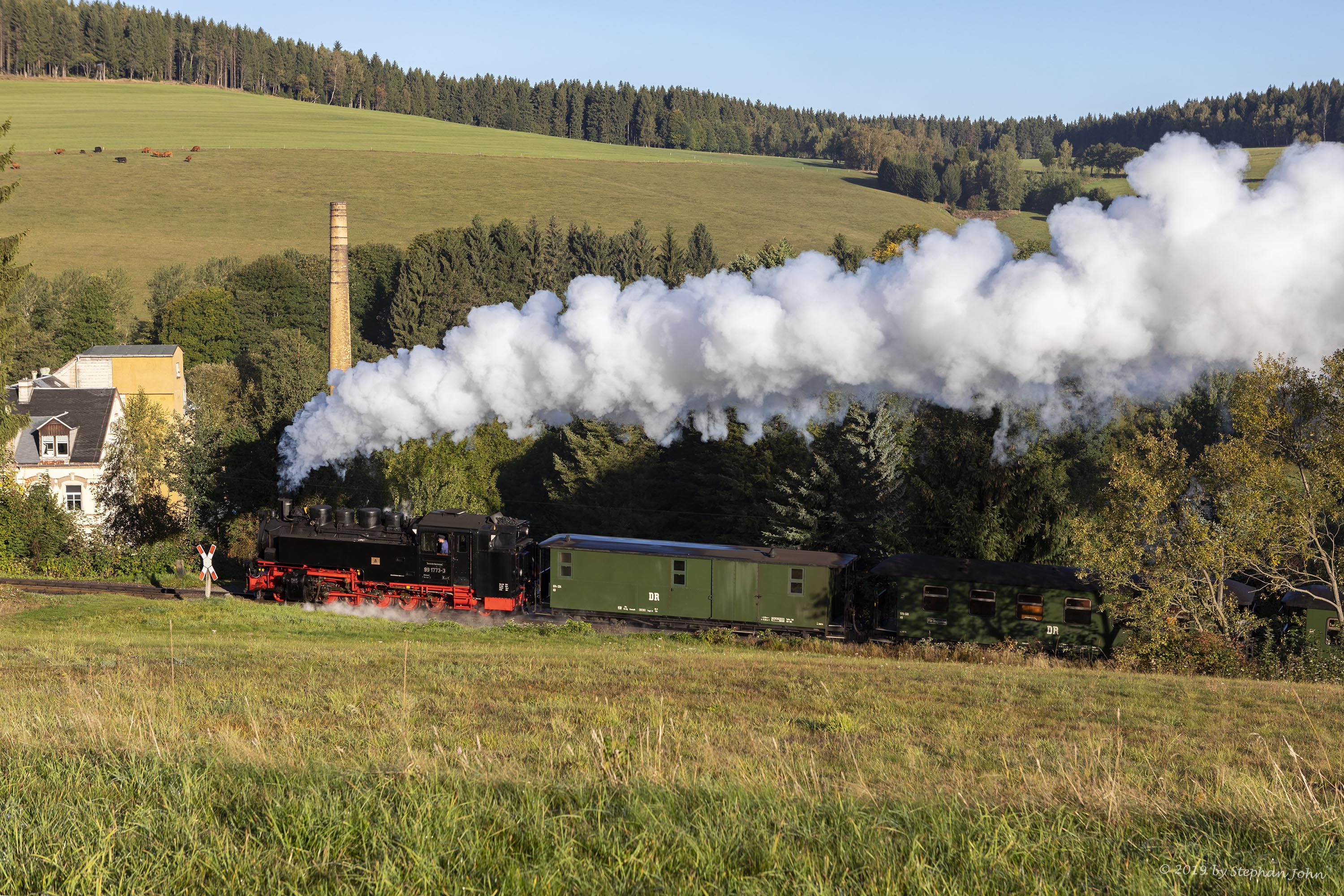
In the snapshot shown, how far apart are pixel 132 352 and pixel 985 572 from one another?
232ft

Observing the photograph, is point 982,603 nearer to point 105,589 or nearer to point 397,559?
point 397,559

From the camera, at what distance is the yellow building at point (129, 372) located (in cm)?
7781

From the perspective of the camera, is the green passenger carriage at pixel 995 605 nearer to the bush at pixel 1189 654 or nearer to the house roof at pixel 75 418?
the bush at pixel 1189 654

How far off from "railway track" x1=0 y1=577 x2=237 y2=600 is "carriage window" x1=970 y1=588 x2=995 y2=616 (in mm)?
30967

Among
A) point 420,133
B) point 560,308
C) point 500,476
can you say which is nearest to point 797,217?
point 420,133

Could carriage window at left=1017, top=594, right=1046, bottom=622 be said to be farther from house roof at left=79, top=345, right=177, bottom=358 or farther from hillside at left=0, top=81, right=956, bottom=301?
hillside at left=0, top=81, right=956, bottom=301

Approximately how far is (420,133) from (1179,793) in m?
205

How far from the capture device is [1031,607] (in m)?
32.5

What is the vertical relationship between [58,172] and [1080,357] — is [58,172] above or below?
above

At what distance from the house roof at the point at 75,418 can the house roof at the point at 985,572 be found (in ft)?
182

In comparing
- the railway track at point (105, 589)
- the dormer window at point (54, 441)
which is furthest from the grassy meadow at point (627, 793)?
the dormer window at point (54, 441)

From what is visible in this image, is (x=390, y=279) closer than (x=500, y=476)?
No

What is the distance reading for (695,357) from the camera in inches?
1214

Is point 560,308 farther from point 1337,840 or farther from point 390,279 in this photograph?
point 390,279
